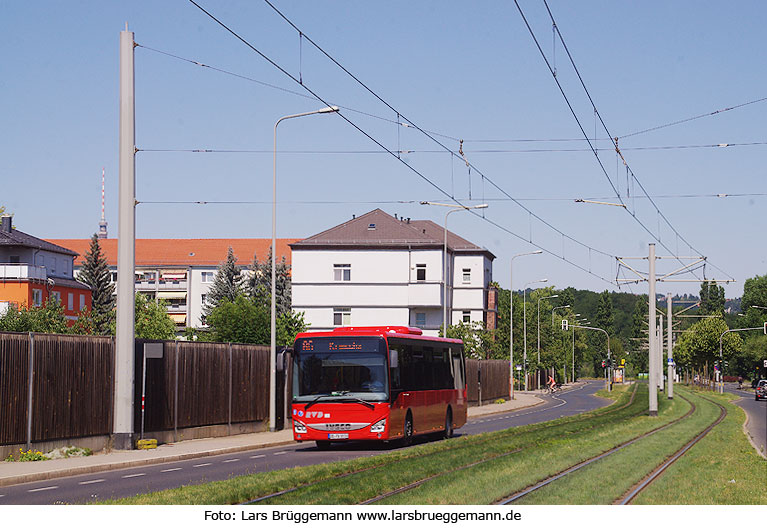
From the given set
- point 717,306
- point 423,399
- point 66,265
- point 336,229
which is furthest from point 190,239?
point 423,399

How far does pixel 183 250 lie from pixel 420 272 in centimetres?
5896

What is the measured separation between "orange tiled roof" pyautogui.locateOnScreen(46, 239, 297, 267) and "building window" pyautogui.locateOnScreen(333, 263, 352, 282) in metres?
45.2

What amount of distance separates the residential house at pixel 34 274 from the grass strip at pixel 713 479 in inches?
2414

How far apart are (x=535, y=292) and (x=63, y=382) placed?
435 ft

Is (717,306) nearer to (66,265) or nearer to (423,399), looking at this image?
(66,265)

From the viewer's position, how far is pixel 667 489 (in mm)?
15359

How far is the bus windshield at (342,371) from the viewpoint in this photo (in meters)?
24.8

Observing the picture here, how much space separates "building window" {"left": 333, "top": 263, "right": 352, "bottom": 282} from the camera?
286ft

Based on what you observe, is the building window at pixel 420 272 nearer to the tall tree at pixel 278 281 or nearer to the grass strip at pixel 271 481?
the tall tree at pixel 278 281

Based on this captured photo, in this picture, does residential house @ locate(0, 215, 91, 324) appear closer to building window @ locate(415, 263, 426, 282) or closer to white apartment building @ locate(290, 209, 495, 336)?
white apartment building @ locate(290, 209, 495, 336)

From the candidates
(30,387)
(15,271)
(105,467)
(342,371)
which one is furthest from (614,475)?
(15,271)

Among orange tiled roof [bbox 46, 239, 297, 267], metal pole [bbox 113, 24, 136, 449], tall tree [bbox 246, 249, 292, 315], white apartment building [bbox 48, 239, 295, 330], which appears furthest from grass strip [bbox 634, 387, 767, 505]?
orange tiled roof [bbox 46, 239, 297, 267]

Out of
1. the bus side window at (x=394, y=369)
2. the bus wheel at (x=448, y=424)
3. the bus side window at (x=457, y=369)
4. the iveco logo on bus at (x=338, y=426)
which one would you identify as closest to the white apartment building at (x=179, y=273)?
the bus side window at (x=457, y=369)

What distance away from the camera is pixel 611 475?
17.4 metres
